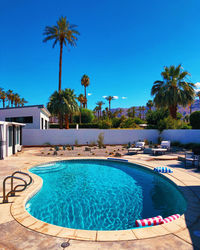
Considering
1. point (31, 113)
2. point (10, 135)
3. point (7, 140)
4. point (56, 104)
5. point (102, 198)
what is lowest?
point (102, 198)

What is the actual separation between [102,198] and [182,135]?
18.4 meters

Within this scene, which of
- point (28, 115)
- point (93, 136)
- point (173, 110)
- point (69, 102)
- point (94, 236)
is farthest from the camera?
point (69, 102)

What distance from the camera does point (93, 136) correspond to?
2394 cm

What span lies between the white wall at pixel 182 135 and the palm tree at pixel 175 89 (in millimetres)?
3934

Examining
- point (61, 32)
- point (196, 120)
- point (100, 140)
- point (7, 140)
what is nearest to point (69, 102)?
point (100, 140)

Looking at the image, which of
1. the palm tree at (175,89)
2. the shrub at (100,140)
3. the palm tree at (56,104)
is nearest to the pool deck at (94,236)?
the shrub at (100,140)

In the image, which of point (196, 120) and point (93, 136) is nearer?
point (196, 120)

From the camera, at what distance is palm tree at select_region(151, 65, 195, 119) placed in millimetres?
22609

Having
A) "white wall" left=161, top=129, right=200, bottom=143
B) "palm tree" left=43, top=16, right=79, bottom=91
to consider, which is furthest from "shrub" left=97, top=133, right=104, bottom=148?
"palm tree" left=43, top=16, right=79, bottom=91

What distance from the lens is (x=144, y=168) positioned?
1125 cm

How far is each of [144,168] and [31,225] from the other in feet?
28.0

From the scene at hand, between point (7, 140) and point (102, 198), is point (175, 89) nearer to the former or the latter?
point (102, 198)

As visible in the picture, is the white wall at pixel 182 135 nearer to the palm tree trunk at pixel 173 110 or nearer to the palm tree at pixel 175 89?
the palm tree trunk at pixel 173 110

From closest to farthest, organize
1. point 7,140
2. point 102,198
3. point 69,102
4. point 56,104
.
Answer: point 102,198 < point 7,140 < point 56,104 < point 69,102
